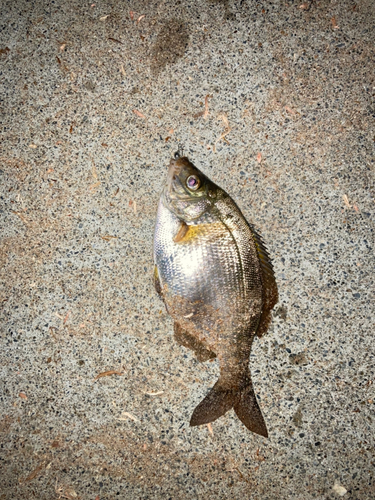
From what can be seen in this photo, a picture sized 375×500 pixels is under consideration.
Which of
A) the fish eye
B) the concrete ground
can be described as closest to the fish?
the fish eye

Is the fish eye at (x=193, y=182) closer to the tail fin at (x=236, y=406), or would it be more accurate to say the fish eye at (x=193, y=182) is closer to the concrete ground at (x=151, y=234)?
the concrete ground at (x=151, y=234)

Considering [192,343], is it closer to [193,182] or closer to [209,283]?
[209,283]

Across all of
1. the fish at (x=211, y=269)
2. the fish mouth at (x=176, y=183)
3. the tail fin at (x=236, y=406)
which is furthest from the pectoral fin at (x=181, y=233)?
the tail fin at (x=236, y=406)

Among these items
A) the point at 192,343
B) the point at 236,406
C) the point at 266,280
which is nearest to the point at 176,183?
the point at 266,280

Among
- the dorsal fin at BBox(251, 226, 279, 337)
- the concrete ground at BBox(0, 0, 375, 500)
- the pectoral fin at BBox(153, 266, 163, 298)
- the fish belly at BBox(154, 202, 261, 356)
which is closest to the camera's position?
the fish belly at BBox(154, 202, 261, 356)

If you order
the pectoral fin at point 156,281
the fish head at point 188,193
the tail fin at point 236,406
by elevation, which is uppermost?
the fish head at point 188,193

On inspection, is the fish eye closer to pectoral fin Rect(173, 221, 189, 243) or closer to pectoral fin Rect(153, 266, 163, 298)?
pectoral fin Rect(173, 221, 189, 243)
